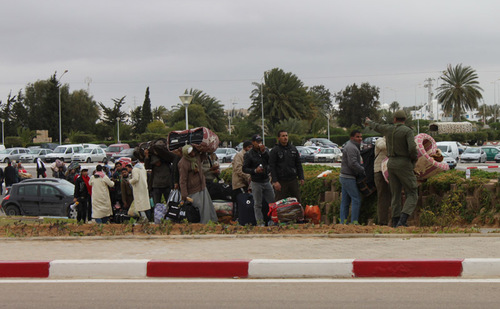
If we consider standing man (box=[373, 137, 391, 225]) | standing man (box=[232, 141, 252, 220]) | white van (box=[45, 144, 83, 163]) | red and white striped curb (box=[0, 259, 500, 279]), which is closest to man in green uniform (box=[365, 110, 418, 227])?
standing man (box=[373, 137, 391, 225])

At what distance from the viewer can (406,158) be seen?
405 inches

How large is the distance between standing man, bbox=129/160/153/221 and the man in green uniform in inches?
195

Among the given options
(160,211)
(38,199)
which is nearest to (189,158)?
(160,211)

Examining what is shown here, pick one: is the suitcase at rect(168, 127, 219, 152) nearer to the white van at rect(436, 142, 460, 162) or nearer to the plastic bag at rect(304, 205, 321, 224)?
the plastic bag at rect(304, 205, 321, 224)

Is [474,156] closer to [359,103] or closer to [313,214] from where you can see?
[313,214]

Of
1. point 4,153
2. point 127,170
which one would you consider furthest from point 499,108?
point 127,170

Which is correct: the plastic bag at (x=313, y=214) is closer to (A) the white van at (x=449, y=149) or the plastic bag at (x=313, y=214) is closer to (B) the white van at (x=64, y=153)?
(A) the white van at (x=449, y=149)

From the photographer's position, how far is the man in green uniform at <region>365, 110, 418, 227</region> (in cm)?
1016

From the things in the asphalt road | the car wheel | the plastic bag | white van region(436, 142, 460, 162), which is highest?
white van region(436, 142, 460, 162)

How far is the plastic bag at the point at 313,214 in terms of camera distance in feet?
38.9

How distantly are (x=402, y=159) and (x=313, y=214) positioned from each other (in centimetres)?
226

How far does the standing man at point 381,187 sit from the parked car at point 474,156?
39889 mm

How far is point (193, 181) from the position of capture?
1127 centimetres

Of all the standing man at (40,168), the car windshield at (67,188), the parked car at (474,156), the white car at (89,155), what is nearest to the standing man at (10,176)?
the standing man at (40,168)
